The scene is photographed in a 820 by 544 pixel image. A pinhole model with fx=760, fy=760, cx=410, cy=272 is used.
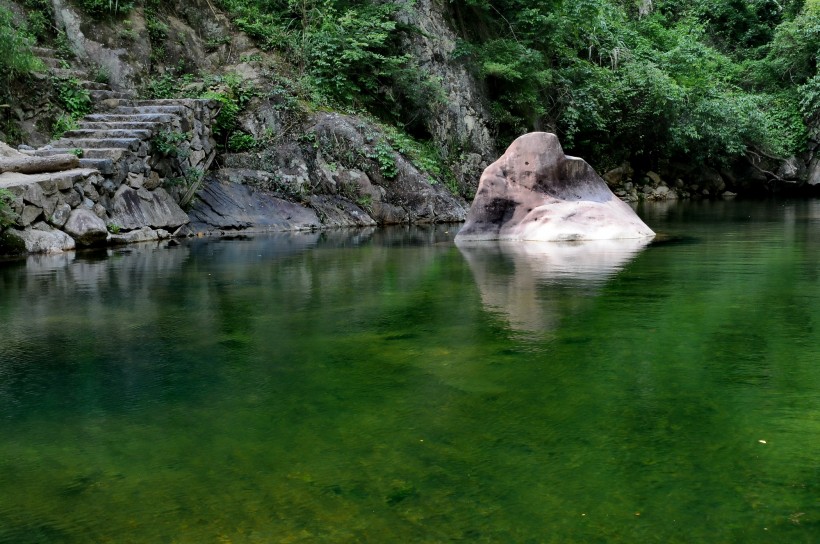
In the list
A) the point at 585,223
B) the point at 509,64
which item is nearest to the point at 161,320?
the point at 585,223

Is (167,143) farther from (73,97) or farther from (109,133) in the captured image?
(73,97)

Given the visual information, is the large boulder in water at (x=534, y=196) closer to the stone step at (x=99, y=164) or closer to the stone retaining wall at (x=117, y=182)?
the stone retaining wall at (x=117, y=182)

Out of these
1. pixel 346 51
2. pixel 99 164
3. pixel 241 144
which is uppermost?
pixel 346 51

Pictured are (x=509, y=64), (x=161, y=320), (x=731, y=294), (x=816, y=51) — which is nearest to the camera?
Result: (x=161, y=320)

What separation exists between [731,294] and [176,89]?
579 inches

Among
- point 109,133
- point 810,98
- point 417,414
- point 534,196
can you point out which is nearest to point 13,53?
point 109,133

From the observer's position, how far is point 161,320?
5.91m

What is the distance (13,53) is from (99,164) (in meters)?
2.79

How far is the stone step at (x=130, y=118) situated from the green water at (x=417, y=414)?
29.3ft

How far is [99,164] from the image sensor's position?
1363 cm

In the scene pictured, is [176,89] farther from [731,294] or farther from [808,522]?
[808,522]

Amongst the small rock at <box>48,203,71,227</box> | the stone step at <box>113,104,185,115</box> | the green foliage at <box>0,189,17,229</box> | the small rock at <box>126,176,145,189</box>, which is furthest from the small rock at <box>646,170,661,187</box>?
the green foliage at <box>0,189,17,229</box>

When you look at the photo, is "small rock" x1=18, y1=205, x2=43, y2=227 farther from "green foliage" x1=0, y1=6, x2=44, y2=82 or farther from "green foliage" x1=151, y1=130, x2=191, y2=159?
"green foliage" x1=0, y1=6, x2=44, y2=82

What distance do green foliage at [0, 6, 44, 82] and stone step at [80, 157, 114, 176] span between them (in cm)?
247
